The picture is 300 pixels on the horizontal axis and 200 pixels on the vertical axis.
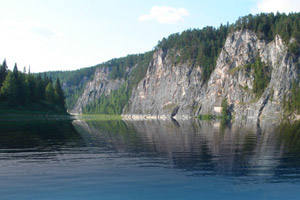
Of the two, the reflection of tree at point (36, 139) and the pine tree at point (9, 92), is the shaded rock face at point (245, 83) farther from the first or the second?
the pine tree at point (9, 92)

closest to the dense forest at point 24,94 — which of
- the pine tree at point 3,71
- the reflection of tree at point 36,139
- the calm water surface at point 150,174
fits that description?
the pine tree at point 3,71

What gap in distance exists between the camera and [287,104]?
119625 mm

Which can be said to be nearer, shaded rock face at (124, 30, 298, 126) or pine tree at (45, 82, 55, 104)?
shaded rock face at (124, 30, 298, 126)

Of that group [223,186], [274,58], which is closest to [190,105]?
[274,58]

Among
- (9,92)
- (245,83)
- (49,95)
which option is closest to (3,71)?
(9,92)

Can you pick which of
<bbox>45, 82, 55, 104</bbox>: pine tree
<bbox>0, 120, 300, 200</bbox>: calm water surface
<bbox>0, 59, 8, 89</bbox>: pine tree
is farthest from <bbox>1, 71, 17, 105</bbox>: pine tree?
<bbox>0, 120, 300, 200</bbox>: calm water surface

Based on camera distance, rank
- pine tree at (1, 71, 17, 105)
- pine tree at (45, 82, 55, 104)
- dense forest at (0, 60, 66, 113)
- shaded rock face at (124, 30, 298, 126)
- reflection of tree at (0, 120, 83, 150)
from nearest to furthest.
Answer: reflection of tree at (0, 120, 83, 150) → pine tree at (1, 71, 17, 105) → dense forest at (0, 60, 66, 113) → shaded rock face at (124, 30, 298, 126) → pine tree at (45, 82, 55, 104)

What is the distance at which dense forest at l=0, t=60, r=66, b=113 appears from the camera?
345 ft

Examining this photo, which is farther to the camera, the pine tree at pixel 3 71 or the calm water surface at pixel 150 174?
the pine tree at pixel 3 71

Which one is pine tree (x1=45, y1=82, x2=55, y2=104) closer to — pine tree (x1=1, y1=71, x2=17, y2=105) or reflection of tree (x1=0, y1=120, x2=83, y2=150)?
pine tree (x1=1, y1=71, x2=17, y2=105)

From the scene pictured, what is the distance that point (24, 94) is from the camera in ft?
373

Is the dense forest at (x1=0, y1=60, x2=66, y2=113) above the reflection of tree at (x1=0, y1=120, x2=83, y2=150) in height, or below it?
above

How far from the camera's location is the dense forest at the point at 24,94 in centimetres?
10519

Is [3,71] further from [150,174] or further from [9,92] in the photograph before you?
[150,174]
